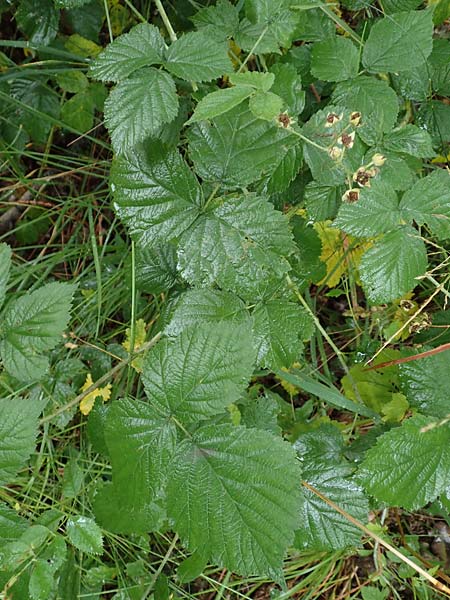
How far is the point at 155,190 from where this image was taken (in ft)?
3.79

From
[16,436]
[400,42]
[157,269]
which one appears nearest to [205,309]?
[157,269]

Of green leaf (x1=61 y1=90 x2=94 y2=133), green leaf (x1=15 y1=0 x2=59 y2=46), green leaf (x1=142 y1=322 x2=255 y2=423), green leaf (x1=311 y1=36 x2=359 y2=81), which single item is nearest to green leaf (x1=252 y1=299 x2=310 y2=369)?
green leaf (x1=142 y1=322 x2=255 y2=423)

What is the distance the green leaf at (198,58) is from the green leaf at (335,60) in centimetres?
26

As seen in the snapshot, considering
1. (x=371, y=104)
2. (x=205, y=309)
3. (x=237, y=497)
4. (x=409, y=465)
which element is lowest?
(x=409, y=465)

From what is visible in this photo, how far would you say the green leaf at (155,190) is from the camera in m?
1.16

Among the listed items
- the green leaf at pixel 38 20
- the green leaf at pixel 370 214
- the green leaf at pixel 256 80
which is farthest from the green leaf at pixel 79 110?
the green leaf at pixel 370 214

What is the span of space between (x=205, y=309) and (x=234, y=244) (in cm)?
16

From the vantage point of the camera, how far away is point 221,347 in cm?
101

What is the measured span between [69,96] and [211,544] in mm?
1573

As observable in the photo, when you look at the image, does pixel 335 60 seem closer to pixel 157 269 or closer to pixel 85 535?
pixel 157 269

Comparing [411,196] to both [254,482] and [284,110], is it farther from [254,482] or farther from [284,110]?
[254,482]

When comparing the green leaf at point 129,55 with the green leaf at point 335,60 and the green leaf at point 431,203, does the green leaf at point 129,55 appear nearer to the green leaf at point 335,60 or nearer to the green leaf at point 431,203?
the green leaf at point 335,60

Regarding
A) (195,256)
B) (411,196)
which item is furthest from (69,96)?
(411,196)

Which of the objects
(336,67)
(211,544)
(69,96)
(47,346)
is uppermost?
(336,67)
